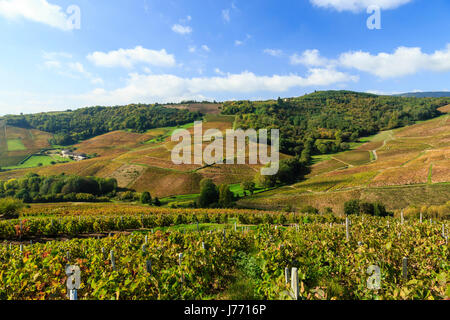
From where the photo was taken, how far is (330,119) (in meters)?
149

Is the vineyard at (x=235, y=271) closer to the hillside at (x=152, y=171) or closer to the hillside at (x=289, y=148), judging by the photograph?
the hillside at (x=289, y=148)

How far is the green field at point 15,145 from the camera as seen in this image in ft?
339

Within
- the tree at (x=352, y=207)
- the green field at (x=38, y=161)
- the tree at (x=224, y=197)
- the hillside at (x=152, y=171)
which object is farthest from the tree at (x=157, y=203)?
the green field at (x=38, y=161)

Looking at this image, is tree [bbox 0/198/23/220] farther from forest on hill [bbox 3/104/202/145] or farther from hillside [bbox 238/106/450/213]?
forest on hill [bbox 3/104/202/145]

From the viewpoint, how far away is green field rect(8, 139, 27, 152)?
103 metres

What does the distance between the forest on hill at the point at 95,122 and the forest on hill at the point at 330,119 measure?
117 feet

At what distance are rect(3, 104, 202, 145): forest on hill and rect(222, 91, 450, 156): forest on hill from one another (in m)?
35.7

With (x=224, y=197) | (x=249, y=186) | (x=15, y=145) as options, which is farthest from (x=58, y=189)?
(x=15, y=145)

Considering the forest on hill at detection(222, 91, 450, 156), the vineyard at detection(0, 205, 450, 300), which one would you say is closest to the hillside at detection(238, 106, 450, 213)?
the forest on hill at detection(222, 91, 450, 156)

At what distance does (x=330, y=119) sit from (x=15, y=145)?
172m

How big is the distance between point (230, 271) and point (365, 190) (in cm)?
4939

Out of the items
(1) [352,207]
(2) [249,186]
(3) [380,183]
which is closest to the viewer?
(1) [352,207]

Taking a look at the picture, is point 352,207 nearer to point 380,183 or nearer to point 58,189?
point 380,183

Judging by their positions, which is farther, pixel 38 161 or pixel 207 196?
pixel 38 161
